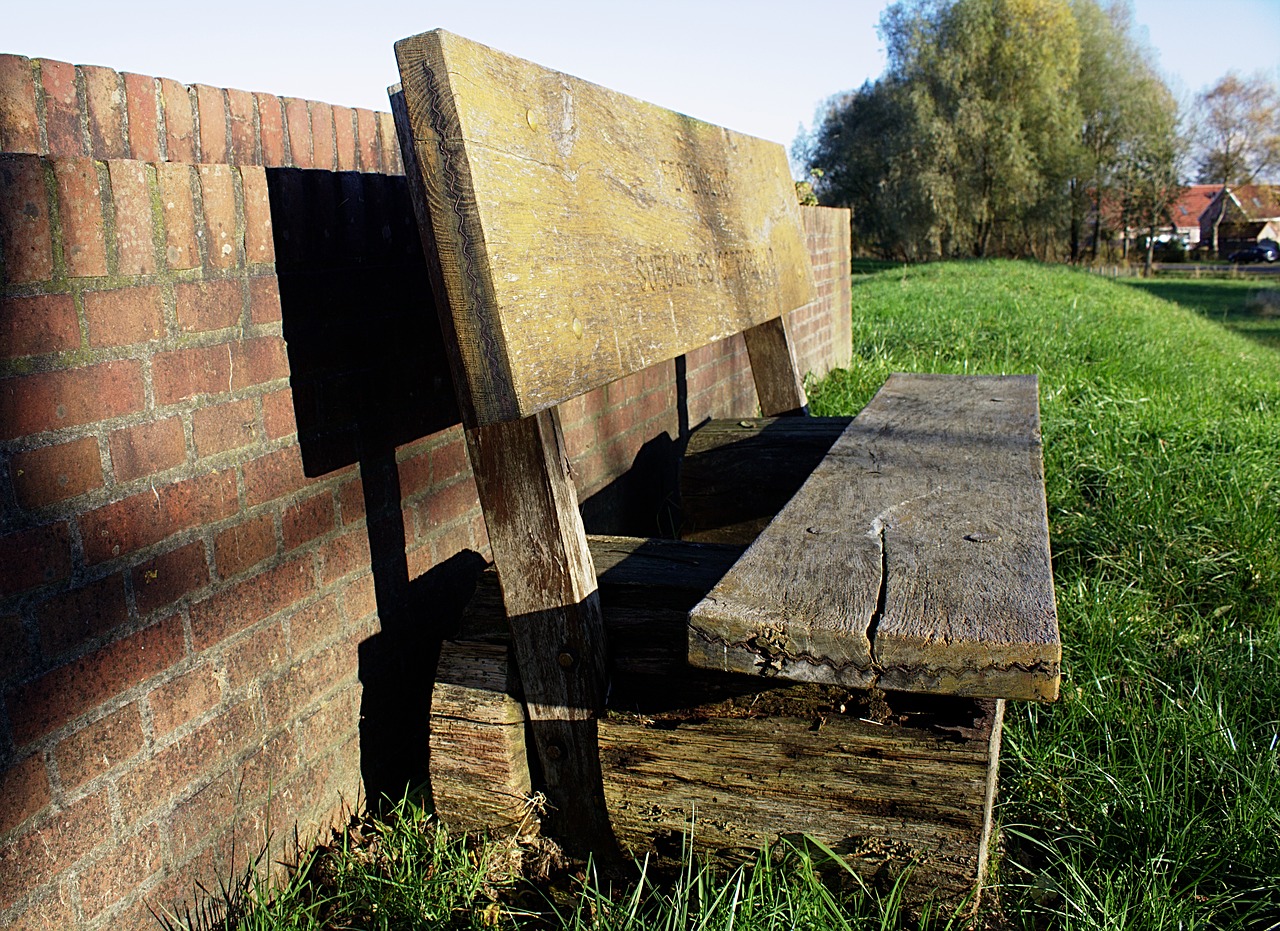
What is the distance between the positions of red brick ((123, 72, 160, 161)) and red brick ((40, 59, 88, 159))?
4.7 inches

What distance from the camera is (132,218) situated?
1.52 meters

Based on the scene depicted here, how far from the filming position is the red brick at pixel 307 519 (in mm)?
1867

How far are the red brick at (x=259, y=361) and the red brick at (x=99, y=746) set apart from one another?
0.56 metres

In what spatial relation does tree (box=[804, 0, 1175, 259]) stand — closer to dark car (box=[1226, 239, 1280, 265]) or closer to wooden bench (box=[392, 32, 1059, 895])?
dark car (box=[1226, 239, 1280, 265])

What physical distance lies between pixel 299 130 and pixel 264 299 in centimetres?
67

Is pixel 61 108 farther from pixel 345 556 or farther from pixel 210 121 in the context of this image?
pixel 345 556

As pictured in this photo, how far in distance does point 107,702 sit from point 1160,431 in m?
4.76

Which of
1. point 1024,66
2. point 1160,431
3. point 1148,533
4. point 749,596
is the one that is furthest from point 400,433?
point 1024,66

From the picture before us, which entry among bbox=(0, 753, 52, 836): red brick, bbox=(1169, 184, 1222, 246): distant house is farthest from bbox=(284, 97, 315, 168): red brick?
bbox=(1169, 184, 1222, 246): distant house

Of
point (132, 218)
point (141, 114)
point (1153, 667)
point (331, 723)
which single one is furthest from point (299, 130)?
point (1153, 667)

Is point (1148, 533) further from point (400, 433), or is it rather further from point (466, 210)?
point (466, 210)

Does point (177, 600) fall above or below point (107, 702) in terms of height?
above

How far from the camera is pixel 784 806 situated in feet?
5.96

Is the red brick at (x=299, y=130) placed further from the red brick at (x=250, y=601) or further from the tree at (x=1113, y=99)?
the tree at (x=1113, y=99)
